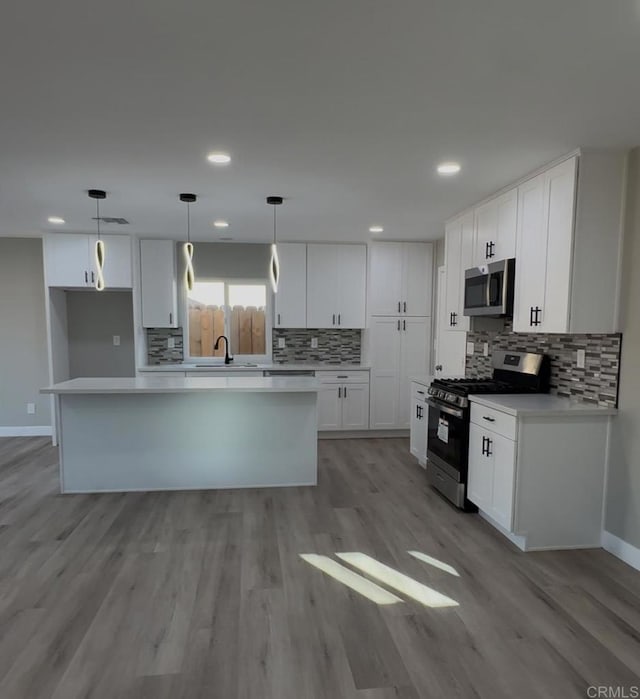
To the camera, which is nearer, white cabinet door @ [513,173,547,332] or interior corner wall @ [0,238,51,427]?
white cabinet door @ [513,173,547,332]

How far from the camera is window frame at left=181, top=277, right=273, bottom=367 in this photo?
5.71 metres

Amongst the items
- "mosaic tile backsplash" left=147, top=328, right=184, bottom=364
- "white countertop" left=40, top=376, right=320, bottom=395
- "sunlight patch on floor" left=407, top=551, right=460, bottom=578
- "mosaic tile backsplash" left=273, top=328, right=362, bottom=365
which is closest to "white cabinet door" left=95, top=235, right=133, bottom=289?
"mosaic tile backsplash" left=147, top=328, right=184, bottom=364

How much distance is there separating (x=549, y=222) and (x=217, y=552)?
3.01 metres

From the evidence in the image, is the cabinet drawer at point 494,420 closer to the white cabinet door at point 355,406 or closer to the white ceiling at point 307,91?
the white ceiling at point 307,91

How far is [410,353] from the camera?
5.57 meters

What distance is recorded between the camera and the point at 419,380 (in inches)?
172

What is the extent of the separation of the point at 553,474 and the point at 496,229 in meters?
1.91

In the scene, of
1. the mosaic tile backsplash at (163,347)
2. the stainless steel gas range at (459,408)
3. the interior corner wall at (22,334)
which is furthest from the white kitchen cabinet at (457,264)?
the interior corner wall at (22,334)

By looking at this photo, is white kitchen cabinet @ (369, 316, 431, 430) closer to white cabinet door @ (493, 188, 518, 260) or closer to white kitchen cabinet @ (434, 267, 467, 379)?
white kitchen cabinet @ (434, 267, 467, 379)

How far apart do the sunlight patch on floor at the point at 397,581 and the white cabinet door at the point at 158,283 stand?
3.75m

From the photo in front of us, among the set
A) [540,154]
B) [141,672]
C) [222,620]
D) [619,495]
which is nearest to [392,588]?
[222,620]

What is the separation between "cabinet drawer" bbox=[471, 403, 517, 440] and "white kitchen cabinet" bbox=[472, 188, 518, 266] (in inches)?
46.8

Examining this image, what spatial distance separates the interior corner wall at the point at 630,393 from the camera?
2.64 metres

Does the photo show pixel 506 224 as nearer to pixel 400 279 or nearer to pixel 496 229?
pixel 496 229
